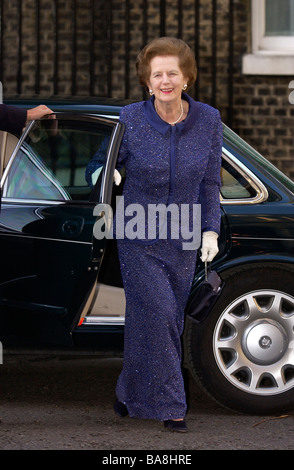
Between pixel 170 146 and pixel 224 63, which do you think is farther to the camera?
pixel 224 63

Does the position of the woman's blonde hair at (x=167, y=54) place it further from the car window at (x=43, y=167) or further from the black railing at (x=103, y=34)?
the black railing at (x=103, y=34)

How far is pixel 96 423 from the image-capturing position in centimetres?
525

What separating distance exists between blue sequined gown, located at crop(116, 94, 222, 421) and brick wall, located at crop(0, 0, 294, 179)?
6.13 metres

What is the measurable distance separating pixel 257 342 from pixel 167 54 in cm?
158

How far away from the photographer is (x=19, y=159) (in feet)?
17.8

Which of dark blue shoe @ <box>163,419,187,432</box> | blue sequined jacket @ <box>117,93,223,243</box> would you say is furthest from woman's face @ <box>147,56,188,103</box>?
dark blue shoe @ <box>163,419,187,432</box>

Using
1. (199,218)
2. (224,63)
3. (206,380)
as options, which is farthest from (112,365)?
(224,63)

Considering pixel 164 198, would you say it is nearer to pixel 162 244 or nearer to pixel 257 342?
pixel 162 244

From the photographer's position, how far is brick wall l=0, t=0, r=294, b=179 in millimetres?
11070

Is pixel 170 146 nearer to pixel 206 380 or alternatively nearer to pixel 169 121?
pixel 169 121

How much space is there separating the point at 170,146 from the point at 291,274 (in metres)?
1.01
